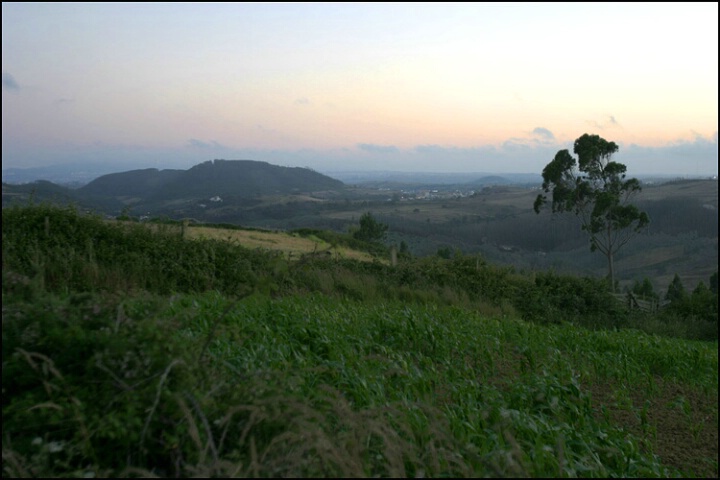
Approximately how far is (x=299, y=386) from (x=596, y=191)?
102 ft

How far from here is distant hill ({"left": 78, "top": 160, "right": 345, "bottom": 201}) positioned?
8512 centimetres

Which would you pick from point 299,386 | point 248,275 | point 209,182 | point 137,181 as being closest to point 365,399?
point 299,386

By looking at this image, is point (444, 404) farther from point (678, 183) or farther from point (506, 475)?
point (678, 183)

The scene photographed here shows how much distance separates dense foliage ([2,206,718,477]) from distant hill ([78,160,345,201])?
233ft

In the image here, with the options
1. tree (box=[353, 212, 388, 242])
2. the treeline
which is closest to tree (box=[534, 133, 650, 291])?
the treeline

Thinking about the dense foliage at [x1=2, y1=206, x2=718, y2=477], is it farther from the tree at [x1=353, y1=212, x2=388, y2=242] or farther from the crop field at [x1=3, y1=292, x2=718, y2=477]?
the tree at [x1=353, y1=212, x2=388, y2=242]

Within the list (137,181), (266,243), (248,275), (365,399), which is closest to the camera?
(365,399)

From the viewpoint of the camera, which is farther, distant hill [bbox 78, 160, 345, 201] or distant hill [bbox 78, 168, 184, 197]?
distant hill [bbox 78, 160, 345, 201]

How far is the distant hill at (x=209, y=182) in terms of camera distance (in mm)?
85125

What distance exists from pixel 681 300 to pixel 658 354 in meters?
15.4

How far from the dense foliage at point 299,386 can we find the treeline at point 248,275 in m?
0.06

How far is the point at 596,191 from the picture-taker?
31328mm

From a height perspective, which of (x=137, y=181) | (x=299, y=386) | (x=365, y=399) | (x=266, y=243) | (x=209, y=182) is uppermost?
(x=209, y=182)

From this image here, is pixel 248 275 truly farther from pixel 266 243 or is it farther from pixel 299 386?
pixel 266 243
